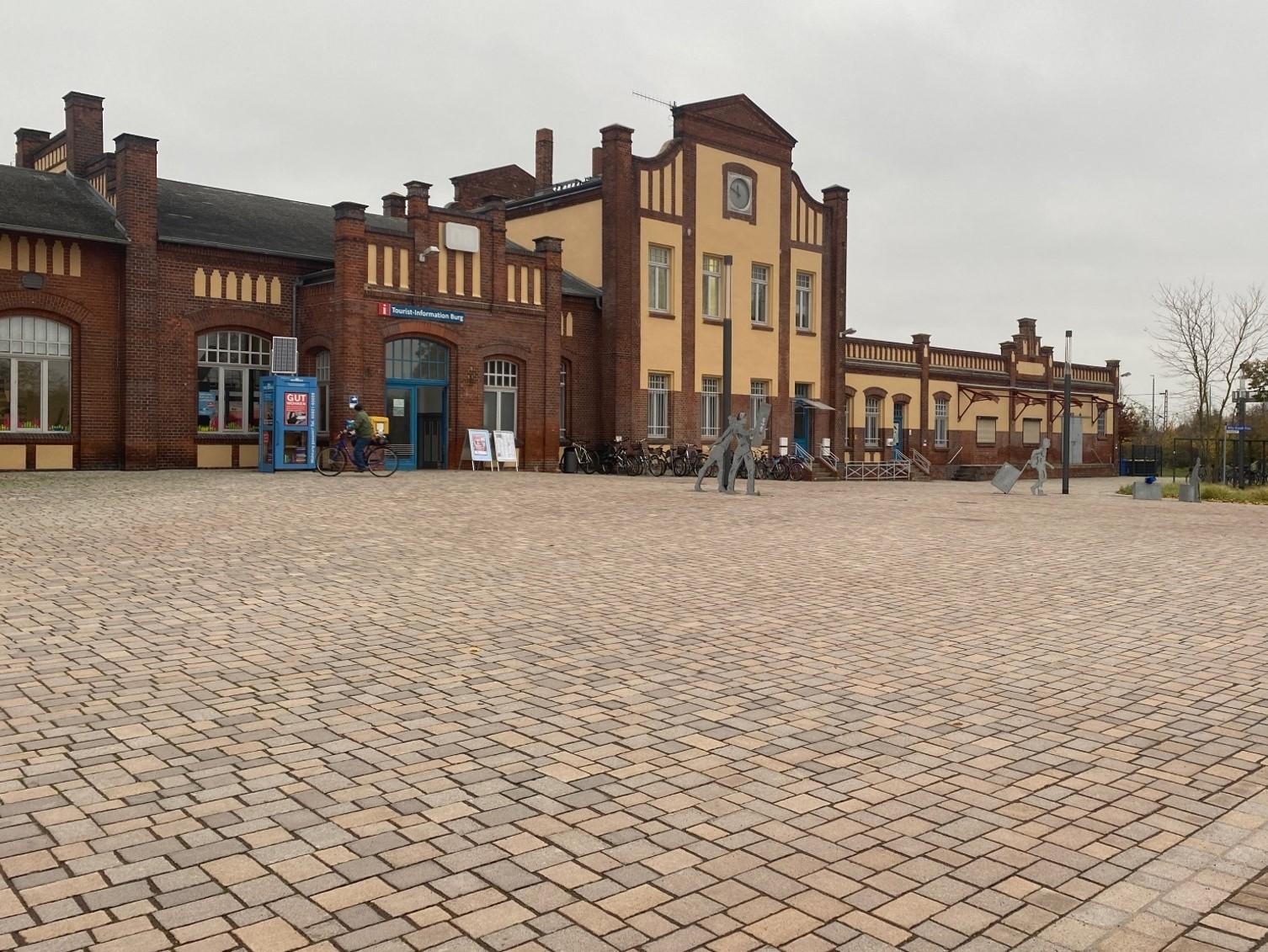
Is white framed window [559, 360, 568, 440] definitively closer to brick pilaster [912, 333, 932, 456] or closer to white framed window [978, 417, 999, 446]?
brick pilaster [912, 333, 932, 456]

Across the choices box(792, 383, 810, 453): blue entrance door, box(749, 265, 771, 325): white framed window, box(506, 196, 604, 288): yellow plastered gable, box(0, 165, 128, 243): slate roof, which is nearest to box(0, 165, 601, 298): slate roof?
box(0, 165, 128, 243): slate roof

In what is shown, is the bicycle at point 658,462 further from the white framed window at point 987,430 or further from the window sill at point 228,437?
the white framed window at point 987,430

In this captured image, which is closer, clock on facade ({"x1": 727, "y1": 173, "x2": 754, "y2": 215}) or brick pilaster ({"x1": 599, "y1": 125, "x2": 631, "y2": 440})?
brick pilaster ({"x1": 599, "y1": 125, "x2": 631, "y2": 440})

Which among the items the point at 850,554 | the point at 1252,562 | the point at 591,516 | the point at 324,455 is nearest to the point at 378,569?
the point at 850,554

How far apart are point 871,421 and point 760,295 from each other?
7952mm

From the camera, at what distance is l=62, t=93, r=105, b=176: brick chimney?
27.9m

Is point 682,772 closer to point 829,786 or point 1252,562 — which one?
point 829,786

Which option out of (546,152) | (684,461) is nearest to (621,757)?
(684,461)

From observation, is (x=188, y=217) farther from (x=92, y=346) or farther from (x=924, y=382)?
(x=924, y=382)

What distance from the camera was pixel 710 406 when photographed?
35062 mm

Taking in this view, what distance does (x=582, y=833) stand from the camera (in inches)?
146

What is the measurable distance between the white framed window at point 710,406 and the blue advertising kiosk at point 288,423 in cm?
1348

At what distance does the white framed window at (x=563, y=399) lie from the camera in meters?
32.5

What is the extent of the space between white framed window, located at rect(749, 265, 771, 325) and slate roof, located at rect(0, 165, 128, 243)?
62.9 feet
